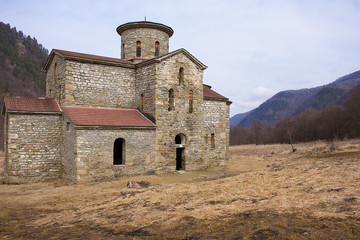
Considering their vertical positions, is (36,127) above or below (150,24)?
below

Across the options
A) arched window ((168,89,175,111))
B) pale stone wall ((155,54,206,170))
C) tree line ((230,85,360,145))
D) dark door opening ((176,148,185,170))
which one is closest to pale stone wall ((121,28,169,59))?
pale stone wall ((155,54,206,170))

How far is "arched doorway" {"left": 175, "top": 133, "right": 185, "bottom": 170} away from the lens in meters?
19.2

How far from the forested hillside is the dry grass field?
227 feet

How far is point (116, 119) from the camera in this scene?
16.9 metres

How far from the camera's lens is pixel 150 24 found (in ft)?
71.3

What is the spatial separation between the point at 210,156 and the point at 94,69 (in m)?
10.3

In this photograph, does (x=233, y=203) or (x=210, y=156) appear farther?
(x=210, y=156)

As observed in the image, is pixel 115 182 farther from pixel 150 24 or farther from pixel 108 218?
pixel 150 24

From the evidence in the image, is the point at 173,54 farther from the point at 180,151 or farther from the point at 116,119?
the point at 180,151

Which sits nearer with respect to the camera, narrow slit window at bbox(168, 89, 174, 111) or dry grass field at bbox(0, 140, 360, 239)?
dry grass field at bbox(0, 140, 360, 239)

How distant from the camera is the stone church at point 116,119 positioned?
617 inches

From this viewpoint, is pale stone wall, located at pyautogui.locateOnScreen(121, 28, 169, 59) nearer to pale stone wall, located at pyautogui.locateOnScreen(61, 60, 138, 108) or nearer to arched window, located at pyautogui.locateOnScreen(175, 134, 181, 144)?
pale stone wall, located at pyautogui.locateOnScreen(61, 60, 138, 108)

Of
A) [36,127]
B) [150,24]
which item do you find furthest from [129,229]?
[150,24]

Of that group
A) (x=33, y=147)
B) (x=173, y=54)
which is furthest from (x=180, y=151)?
(x=33, y=147)
